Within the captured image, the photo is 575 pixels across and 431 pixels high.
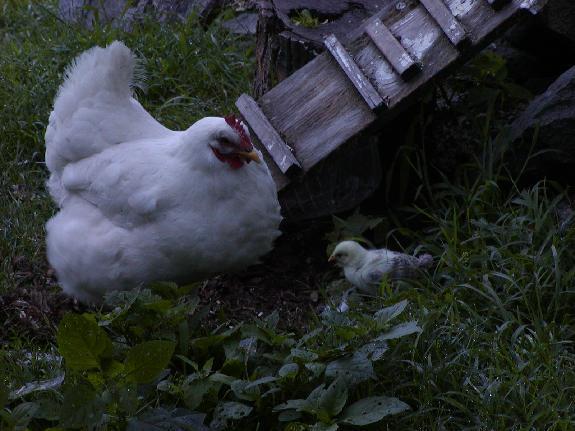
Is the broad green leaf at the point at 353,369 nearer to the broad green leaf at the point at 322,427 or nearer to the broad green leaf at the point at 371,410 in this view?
the broad green leaf at the point at 371,410

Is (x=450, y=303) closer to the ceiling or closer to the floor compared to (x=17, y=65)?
closer to the floor

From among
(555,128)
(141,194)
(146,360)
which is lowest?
(555,128)

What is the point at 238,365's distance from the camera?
337 centimetres

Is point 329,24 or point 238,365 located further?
point 329,24

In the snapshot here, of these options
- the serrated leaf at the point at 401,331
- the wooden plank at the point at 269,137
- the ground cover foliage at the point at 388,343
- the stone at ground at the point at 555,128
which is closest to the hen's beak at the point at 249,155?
the wooden plank at the point at 269,137

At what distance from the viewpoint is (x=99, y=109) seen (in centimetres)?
429

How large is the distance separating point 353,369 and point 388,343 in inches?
14.6

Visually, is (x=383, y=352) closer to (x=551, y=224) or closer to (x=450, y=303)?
(x=450, y=303)

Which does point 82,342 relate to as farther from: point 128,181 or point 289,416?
point 128,181

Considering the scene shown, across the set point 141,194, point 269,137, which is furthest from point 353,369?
point 269,137

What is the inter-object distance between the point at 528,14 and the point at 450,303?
1.44 metres

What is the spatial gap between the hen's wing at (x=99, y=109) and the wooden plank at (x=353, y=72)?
946 millimetres

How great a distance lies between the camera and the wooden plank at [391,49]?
438 centimetres

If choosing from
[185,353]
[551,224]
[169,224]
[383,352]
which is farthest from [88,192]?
[551,224]
